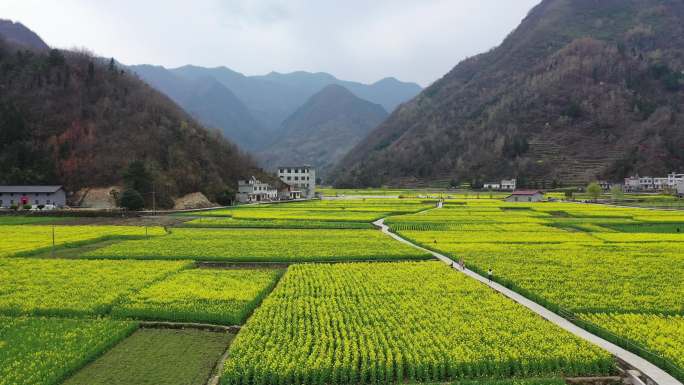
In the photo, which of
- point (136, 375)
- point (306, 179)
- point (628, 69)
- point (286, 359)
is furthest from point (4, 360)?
point (628, 69)

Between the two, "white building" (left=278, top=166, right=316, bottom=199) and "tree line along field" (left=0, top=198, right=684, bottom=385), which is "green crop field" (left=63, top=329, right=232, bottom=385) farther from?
"white building" (left=278, top=166, right=316, bottom=199)

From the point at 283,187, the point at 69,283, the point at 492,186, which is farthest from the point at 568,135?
the point at 69,283

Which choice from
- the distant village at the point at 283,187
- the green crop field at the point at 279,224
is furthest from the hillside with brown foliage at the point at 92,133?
the green crop field at the point at 279,224

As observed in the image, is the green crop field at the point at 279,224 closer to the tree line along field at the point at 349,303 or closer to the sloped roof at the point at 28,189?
the tree line along field at the point at 349,303

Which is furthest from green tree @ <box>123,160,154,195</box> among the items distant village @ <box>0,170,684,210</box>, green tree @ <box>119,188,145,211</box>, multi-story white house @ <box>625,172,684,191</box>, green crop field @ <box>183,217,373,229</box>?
multi-story white house @ <box>625,172,684,191</box>

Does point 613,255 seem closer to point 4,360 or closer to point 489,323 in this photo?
point 489,323
